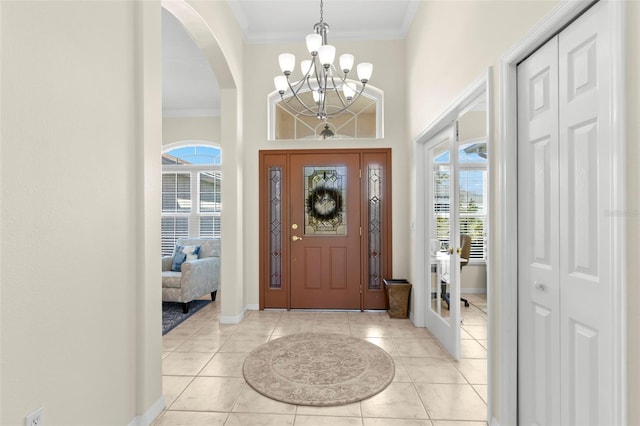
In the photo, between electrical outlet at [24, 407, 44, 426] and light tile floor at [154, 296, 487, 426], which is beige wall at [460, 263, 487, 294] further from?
electrical outlet at [24, 407, 44, 426]

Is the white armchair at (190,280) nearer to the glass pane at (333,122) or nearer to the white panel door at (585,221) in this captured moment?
the glass pane at (333,122)

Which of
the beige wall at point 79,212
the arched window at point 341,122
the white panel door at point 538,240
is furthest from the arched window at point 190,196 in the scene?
the white panel door at point 538,240

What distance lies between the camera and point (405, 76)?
425 cm

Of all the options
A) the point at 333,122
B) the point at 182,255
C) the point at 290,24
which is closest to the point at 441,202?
the point at 333,122

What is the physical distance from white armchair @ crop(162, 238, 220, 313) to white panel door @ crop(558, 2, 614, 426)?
402cm

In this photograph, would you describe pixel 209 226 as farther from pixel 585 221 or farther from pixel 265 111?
pixel 585 221

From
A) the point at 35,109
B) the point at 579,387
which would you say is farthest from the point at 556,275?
the point at 35,109

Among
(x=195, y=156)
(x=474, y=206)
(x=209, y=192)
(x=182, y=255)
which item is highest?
(x=195, y=156)

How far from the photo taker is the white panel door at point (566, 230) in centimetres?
123

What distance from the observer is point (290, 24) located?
401cm

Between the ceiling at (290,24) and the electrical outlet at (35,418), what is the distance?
350cm

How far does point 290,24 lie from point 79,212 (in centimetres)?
347

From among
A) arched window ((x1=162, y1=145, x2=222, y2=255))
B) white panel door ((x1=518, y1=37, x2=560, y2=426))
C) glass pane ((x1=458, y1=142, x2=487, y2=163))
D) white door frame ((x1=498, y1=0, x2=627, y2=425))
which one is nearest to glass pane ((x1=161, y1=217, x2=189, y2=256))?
arched window ((x1=162, y1=145, x2=222, y2=255))

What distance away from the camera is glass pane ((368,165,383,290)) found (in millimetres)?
4297
